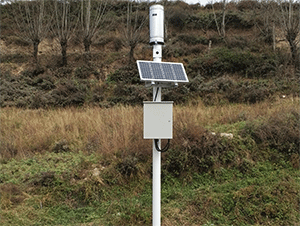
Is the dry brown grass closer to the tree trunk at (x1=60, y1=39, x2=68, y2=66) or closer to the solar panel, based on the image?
the solar panel

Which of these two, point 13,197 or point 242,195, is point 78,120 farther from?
point 242,195

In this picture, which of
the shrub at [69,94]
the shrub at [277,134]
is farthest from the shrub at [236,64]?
the shrub at [277,134]

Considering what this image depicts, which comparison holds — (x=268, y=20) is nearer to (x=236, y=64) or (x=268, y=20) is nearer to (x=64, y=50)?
(x=236, y=64)

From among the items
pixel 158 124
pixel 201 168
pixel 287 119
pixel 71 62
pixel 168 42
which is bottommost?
pixel 201 168

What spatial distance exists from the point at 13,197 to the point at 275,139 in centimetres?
621

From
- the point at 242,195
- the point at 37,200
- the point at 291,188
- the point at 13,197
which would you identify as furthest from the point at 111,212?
the point at 291,188

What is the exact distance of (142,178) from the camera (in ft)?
16.4

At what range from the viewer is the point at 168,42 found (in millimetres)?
19500

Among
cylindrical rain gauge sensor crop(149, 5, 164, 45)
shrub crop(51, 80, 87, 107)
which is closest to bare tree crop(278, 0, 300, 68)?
shrub crop(51, 80, 87, 107)

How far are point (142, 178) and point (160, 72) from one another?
2811 mm

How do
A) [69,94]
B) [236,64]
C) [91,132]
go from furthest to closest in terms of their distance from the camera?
1. [236,64]
2. [69,94]
3. [91,132]

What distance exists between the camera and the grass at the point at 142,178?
4145mm

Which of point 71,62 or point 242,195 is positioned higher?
point 71,62

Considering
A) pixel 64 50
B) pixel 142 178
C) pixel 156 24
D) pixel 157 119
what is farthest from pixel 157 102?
pixel 64 50
